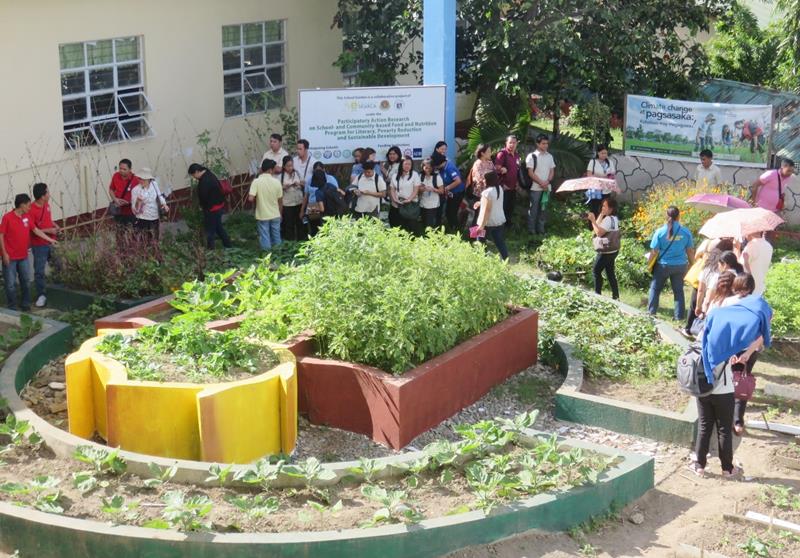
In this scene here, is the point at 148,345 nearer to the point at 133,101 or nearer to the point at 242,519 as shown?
the point at 242,519

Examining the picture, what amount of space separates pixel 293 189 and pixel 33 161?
3288mm

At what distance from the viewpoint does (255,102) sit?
59.7ft

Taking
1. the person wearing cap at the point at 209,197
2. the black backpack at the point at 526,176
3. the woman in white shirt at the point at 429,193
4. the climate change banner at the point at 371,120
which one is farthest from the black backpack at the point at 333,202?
the black backpack at the point at 526,176

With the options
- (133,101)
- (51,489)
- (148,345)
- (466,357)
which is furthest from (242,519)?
(133,101)

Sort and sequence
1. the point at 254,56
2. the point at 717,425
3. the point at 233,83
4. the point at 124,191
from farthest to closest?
1. the point at 254,56
2. the point at 233,83
3. the point at 124,191
4. the point at 717,425

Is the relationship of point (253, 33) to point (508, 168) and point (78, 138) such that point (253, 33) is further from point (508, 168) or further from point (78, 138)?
point (508, 168)

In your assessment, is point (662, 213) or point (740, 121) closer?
point (662, 213)

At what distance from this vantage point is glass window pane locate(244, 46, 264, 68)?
18000 millimetres

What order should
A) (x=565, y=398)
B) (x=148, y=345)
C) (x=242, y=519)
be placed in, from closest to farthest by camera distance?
(x=242, y=519) < (x=148, y=345) < (x=565, y=398)

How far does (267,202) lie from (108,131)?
3150mm

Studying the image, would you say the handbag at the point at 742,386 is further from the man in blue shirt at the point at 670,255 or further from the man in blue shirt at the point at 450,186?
the man in blue shirt at the point at 450,186

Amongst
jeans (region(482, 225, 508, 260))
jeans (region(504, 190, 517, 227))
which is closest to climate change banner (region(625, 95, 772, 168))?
jeans (region(504, 190, 517, 227))

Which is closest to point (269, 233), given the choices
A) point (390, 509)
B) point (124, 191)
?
point (124, 191)

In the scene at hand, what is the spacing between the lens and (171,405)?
845 cm
